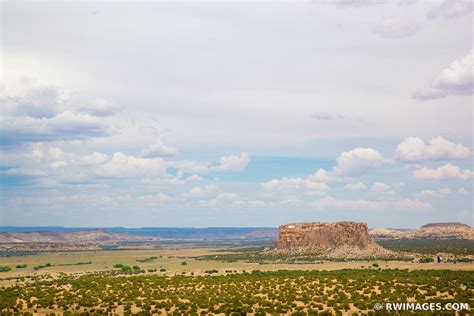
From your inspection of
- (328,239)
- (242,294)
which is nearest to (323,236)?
(328,239)

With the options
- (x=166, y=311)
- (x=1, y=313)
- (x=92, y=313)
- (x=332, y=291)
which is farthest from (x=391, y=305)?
(x=1, y=313)

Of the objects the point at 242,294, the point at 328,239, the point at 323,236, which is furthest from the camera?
the point at 323,236

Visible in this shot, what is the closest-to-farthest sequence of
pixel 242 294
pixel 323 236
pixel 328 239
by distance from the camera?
pixel 242 294, pixel 328 239, pixel 323 236

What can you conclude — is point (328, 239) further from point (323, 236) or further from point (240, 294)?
point (240, 294)

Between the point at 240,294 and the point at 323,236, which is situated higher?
the point at 323,236

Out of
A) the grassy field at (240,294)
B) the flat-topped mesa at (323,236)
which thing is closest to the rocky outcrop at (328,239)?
the flat-topped mesa at (323,236)

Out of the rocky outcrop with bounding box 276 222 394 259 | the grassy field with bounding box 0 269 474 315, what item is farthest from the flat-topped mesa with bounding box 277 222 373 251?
the grassy field with bounding box 0 269 474 315

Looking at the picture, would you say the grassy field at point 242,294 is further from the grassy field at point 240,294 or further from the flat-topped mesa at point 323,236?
the flat-topped mesa at point 323,236

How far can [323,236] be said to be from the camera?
14150cm

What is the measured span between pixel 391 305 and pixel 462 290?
11543 mm

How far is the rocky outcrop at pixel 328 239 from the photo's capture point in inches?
5113

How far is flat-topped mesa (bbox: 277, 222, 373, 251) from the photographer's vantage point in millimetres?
136000

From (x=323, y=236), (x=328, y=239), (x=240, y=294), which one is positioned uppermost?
(x=323, y=236)

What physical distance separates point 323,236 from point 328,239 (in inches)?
63.3
